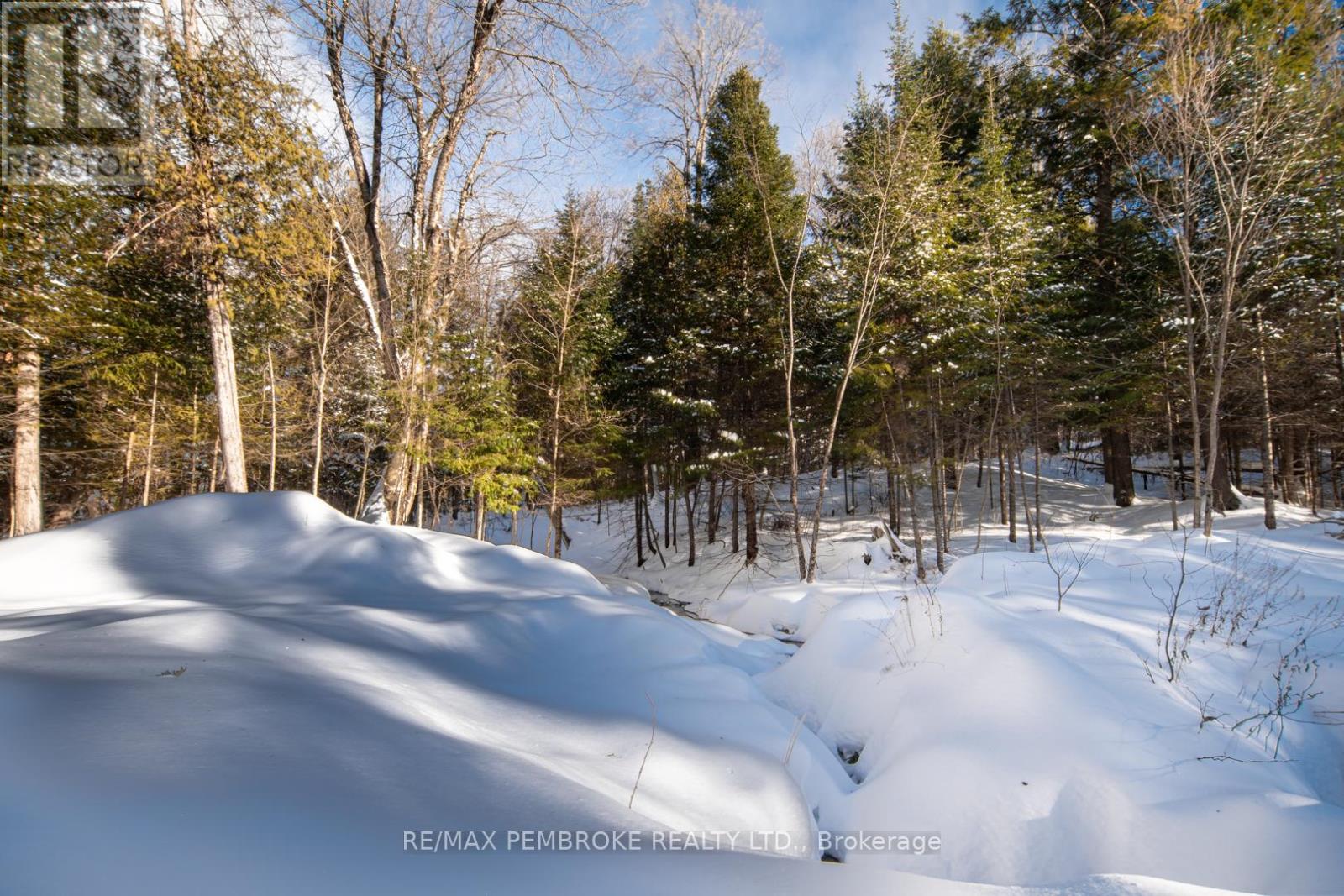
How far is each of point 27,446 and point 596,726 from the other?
1071 centimetres

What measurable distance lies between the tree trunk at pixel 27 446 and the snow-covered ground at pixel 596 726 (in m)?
5.42

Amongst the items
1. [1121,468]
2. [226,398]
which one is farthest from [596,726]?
[1121,468]

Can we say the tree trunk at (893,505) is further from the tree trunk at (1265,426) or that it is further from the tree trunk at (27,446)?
the tree trunk at (27,446)

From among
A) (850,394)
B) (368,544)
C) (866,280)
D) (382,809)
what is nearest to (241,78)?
(368,544)

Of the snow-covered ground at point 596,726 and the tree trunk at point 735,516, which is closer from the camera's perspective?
the snow-covered ground at point 596,726

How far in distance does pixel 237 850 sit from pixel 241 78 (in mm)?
9048

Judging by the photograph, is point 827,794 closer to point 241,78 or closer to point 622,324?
point 241,78

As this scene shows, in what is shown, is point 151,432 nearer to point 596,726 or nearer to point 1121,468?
point 596,726

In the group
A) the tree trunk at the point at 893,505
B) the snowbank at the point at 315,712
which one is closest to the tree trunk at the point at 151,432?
the snowbank at the point at 315,712

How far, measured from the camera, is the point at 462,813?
156cm

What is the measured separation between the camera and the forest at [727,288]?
7.40m

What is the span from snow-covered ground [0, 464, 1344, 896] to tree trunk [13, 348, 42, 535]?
5.42m

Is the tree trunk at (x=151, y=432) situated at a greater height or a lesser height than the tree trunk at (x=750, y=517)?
greater

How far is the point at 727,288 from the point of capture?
39.6 ft
